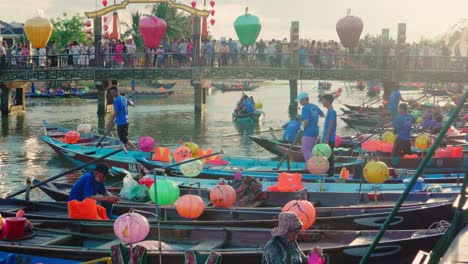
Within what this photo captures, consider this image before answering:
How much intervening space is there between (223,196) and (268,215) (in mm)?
811

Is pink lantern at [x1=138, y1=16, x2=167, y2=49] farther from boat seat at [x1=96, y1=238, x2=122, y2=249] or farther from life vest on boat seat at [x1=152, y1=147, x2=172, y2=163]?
boat seat at [x1=96, y1=238, x2=122, y2=249]

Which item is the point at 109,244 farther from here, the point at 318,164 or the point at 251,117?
the point at 251,117

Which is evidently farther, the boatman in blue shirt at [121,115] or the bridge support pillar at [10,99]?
the bridge support pillar at [10,99]

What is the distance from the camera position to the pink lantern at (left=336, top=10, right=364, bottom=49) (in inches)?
1110

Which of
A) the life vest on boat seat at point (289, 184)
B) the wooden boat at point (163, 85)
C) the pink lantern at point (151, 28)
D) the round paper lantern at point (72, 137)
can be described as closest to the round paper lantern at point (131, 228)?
the life vest on boat seat at point (289, 184)

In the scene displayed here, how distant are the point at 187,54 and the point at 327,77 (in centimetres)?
688

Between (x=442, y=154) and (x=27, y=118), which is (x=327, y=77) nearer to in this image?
(x=27, y=118)

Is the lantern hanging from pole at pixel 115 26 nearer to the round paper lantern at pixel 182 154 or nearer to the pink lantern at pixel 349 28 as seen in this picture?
the pink lantern at pixel 349 28

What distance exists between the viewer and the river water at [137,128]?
2309 cm

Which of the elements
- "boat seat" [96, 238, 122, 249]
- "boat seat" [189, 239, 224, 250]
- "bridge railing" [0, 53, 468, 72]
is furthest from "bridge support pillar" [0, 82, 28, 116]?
"boat seat" [189, 239, 224, 250]

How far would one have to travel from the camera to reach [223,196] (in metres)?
11.5

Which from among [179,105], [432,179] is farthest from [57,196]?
[179,105]

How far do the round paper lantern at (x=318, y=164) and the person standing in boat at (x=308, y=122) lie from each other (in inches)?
43.7

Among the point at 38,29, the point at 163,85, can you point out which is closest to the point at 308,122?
the point at 38,29
